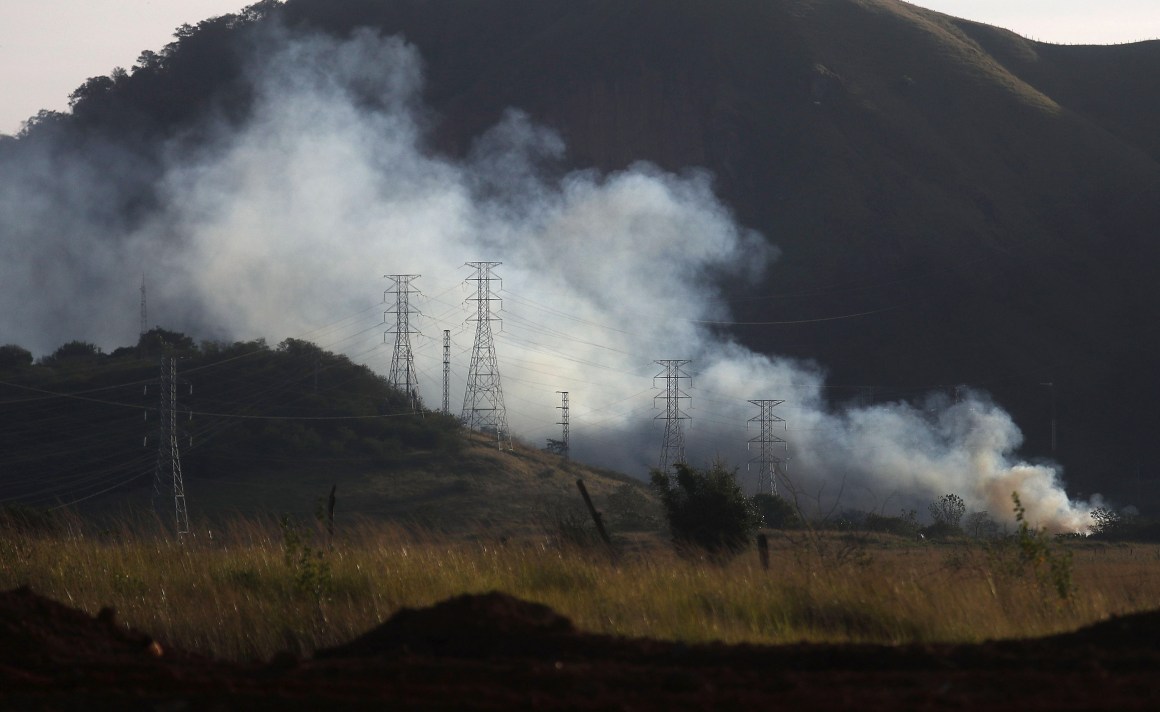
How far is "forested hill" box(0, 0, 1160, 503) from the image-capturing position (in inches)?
3984

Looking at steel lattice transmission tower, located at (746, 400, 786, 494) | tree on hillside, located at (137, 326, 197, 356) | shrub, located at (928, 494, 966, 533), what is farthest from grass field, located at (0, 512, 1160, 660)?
tree on hillside, located at (137, 326, 197, 356)

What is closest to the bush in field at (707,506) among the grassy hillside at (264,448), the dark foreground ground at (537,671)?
the dark foreground ground at (537,671)

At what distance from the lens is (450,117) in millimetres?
150250

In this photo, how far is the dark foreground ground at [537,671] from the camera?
7.77 metres

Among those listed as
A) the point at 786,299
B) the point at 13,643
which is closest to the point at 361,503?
the point at 13,643

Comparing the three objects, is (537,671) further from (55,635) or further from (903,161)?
(903,161)

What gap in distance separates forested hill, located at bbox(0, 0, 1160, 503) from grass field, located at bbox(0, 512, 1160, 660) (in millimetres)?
80670

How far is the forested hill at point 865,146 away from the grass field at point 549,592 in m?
80.7

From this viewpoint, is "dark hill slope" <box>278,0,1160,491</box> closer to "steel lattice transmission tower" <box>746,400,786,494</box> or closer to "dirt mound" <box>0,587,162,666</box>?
"steel lattice transmission tower" <box>746,400,786,494</box>

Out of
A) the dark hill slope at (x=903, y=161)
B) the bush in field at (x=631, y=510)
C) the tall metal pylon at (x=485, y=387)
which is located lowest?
the bush in field at (x=631, y=510)

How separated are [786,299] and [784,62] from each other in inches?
1392

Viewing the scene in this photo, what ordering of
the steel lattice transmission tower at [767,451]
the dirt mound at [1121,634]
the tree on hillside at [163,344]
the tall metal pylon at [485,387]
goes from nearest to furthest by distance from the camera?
the dirt mound at [1121,634] < the steel lattice transmission tower at [767,451] < the tall metal pylon at [485,387] < the tree on hillside at [163,344]

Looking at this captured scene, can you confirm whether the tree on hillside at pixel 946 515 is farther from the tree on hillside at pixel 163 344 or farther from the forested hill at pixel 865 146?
the tree on hillside at pixel 163 344

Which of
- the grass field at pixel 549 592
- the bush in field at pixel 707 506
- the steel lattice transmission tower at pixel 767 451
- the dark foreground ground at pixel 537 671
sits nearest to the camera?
the dark foreground ground at pixel 537 671
